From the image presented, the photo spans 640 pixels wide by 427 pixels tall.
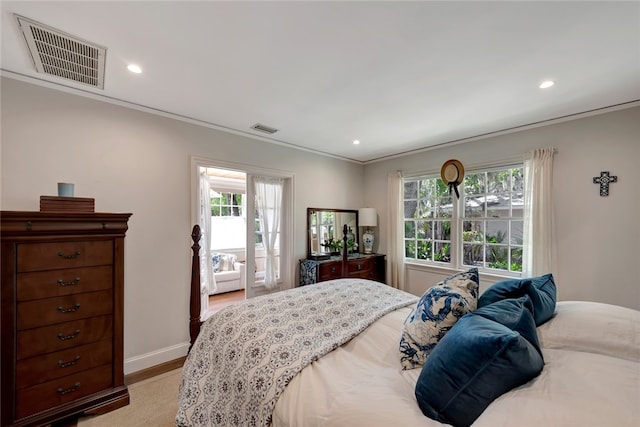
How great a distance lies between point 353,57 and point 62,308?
2645 mm

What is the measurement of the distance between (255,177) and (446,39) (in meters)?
2.61

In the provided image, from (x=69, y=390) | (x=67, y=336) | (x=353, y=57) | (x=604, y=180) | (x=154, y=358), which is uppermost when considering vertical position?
(x=353, y=57)

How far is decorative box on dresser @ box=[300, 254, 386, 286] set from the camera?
11.7 ft

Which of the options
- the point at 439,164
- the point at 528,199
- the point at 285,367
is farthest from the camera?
the point at 439,164

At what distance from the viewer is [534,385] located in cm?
85

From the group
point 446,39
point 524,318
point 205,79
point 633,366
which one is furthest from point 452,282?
point 205,79

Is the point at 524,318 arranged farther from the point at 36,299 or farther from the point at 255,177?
the point at 255,177

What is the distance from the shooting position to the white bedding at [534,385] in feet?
2.36

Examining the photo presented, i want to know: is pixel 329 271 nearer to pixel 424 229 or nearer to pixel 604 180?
pixel 424 229

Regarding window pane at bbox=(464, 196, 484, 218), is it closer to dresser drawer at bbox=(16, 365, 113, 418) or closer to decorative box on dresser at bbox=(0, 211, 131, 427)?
decorative box on dresser at bbox=(0, 211, 131, 427)

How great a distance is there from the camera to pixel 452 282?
1.40 metres

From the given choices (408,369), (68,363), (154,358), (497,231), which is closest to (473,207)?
(497,231)

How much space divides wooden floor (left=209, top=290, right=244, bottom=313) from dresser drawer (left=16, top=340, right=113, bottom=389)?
225 cm

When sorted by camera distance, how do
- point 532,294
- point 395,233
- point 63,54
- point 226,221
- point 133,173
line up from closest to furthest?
point 532,294, point 63,54, point 133,173, point 395,233, point 226,221
